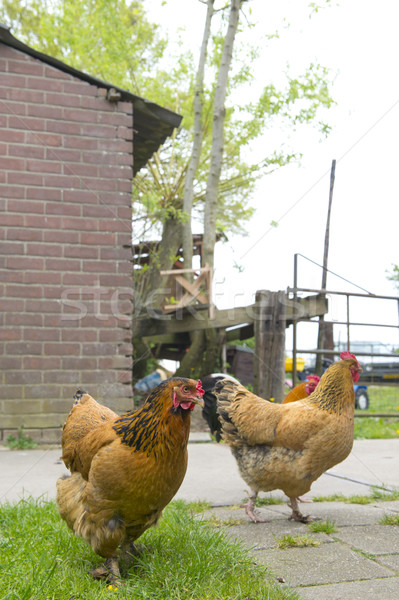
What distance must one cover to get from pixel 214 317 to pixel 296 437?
21.5 ft

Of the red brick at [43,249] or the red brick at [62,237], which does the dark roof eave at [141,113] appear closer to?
the red brick at [62,237]

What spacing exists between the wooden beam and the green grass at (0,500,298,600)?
20.4 feet

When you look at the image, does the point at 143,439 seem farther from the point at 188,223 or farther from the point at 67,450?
the point at 188,223

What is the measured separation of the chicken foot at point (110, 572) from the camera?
8.07ft

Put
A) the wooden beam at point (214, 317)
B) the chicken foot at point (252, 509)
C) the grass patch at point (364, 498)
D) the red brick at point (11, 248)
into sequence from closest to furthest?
the chicken foot at point (252, 509), the grass patch at point (364, 498), the red brick at point (11, 248), the wooden beam at point (214, 317)

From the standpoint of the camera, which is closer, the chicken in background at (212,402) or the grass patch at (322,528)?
the grass patch at (322,528)

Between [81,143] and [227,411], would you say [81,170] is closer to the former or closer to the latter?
[81,143]

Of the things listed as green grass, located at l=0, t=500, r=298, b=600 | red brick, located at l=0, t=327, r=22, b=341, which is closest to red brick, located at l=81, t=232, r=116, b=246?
red brick, located at l=0, t=327, r=22, b=341

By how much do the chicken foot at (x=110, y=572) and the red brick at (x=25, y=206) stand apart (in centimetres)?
513

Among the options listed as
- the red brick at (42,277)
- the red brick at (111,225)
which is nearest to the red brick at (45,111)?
the red brick at (111,225)

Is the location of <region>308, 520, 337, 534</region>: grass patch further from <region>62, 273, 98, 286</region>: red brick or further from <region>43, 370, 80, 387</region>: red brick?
<region>62, 273, 98, 286</region>: red brick

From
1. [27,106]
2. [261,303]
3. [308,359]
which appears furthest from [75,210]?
[308,359]

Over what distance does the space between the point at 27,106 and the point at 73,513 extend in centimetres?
574

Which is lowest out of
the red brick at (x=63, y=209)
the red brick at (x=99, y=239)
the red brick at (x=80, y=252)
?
the red brick at (x=80, y=252)
